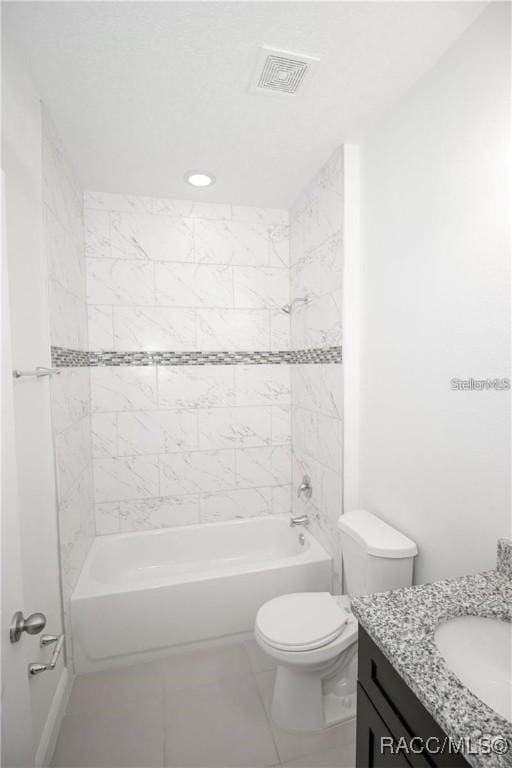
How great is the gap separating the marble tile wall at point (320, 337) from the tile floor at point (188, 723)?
2.39 feet

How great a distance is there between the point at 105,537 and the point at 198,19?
2.75m

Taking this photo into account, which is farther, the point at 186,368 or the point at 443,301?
the point at 186,368

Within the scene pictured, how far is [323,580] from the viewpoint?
2223mm

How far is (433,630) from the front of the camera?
88 cm

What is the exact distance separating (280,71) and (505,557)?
75.1 inches

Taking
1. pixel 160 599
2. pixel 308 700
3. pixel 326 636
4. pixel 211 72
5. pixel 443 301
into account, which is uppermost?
pixel 211 72

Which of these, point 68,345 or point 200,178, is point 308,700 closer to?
point 68,345

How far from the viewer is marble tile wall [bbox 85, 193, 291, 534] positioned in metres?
2.51

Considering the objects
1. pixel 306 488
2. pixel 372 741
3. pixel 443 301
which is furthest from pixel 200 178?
pixel 372 741

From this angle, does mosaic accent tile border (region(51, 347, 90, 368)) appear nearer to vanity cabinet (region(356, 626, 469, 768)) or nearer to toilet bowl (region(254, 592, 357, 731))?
toilet bowl (region(254, 592, 357, 731))

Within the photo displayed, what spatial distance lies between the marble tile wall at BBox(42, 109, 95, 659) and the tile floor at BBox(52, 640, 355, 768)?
342 millimetres

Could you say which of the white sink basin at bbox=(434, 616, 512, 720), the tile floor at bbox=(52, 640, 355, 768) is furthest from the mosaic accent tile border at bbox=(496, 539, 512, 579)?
the tile floor at bbox=(52, 640, 355, 768)

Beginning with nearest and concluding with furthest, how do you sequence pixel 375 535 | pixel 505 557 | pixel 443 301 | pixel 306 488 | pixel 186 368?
pixel 505 557 → pixel 443 301 → pixel 375 535 → pixel 306 488 → pixel 186 368

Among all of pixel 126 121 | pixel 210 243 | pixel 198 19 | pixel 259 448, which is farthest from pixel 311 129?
pixel 259 448
